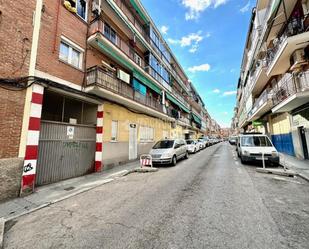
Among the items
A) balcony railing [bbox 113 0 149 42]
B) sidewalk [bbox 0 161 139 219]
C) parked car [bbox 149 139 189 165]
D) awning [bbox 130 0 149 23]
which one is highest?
awning [bbox 130 0 149 23]

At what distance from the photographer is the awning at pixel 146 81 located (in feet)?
45.1

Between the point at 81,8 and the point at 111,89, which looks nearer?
the point at 81,8

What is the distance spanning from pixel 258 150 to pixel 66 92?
1138cm

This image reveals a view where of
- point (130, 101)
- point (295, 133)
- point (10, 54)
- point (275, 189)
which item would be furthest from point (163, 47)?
point (275, 189)

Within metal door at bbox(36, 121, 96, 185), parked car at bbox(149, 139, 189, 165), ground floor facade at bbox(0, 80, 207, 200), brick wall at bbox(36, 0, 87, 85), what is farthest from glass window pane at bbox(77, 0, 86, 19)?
parked car at bbox(149, 139, 189, 165)

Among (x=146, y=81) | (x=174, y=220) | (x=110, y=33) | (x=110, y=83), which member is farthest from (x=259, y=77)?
(x=174, y=220)

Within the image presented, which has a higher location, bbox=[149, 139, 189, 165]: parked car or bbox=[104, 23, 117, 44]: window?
bbox=[104, 23, 117, 44]: window

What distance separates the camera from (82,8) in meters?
9.39

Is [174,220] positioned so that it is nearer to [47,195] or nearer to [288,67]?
[47,195]

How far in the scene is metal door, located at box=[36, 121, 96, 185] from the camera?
6.89 m

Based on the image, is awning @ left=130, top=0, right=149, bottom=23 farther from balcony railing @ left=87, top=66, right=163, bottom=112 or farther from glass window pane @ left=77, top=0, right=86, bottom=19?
balcony railing @ left=87, top=66, right=163, bottom=112

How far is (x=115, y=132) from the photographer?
1124 cm

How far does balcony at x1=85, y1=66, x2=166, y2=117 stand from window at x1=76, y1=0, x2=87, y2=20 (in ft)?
10.9

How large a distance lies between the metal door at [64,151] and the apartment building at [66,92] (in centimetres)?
4
